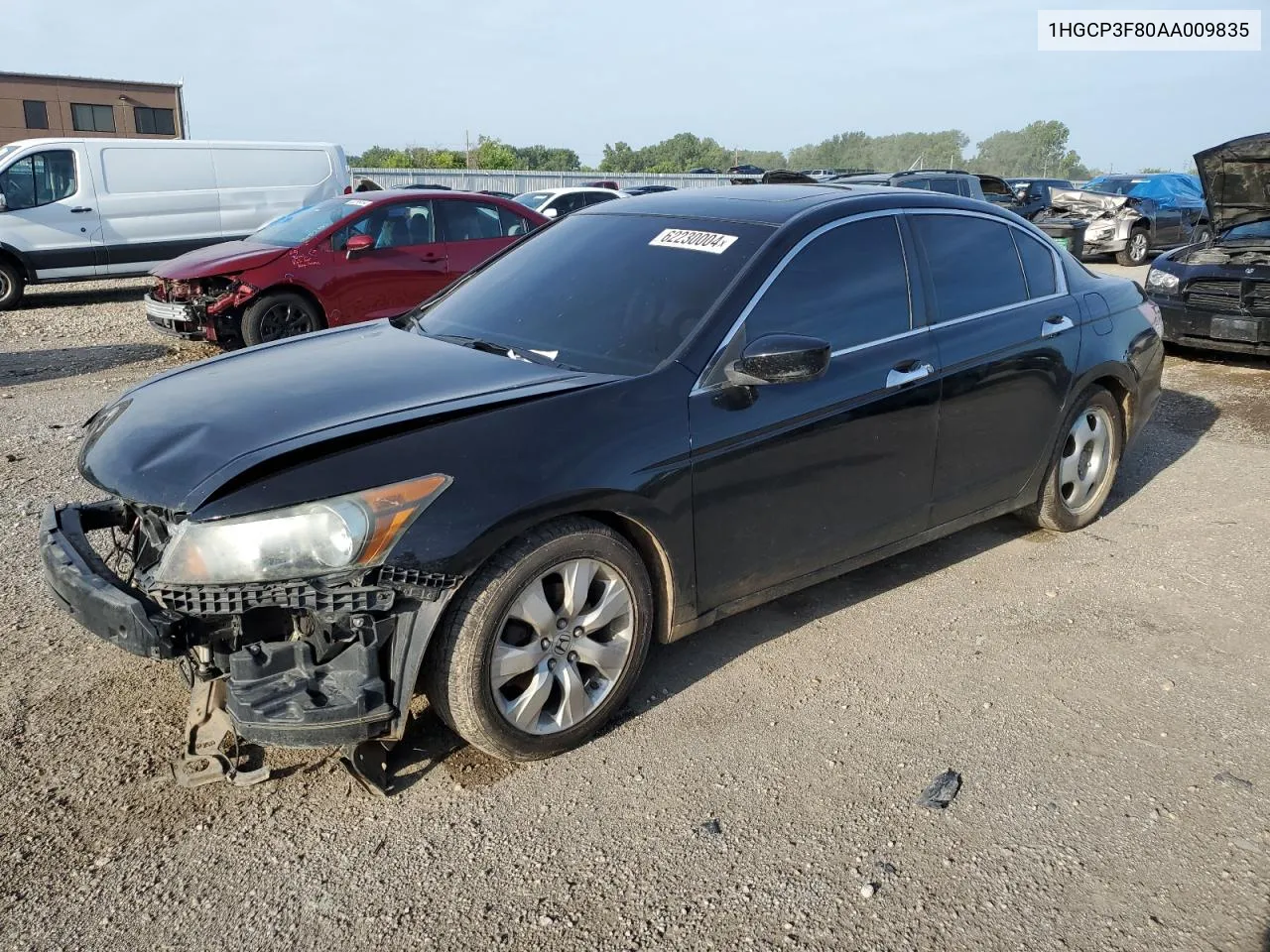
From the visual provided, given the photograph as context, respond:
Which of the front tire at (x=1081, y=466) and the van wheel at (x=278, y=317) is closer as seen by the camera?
the front tire at (x=1081, y=466)

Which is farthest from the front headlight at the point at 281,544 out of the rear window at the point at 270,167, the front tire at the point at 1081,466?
the rear window at the point at 270,167

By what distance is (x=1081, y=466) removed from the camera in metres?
4.86

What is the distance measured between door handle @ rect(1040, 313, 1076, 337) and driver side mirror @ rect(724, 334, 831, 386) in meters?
1.69

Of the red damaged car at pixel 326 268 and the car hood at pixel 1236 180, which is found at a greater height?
the car hood at pixel 1236 180

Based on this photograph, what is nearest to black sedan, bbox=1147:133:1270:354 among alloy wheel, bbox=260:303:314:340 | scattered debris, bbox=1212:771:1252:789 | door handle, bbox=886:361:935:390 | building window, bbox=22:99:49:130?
door handle, bbox=886:361:935:390

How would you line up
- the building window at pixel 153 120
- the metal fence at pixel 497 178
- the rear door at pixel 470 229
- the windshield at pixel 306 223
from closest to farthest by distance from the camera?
the windshield at pixel 306 223, the rear door at pixel 470 229, the metal fence at pixel 497 178, the building window at pixel 153 120

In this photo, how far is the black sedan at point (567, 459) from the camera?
2588 millimetres

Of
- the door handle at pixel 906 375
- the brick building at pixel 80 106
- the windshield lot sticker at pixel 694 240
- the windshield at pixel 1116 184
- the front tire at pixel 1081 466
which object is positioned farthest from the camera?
the brick building at pixel 80 106

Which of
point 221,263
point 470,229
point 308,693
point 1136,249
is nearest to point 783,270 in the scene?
point 308,693

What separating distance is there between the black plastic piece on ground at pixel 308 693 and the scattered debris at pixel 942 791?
1.56m

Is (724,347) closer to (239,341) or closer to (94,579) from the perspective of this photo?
(94,579)

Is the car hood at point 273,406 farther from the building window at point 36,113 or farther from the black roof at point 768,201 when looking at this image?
the building window at point 36,113

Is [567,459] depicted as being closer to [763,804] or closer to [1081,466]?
[763,804]

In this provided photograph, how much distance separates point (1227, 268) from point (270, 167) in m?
12.1
